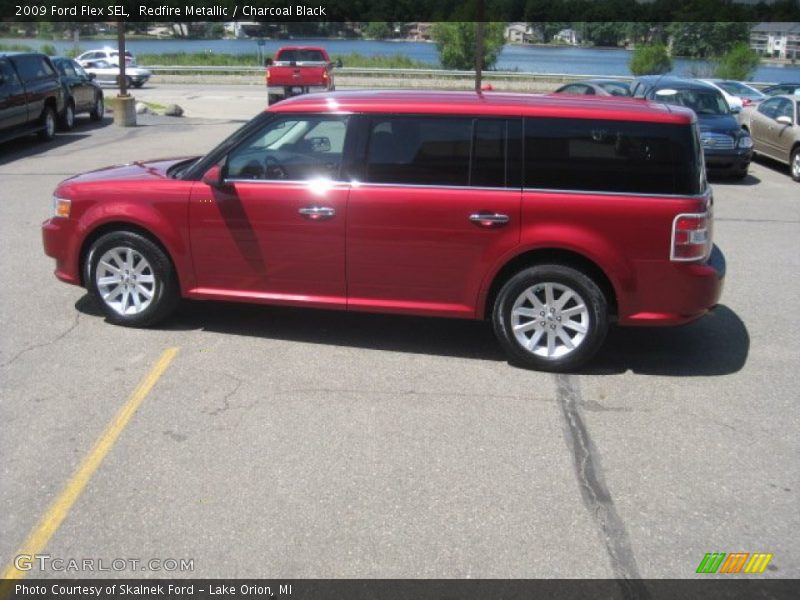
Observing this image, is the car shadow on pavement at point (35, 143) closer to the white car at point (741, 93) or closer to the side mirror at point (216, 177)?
the side mirror at point (216, 177)

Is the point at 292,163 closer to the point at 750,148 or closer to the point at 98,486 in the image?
the point at 98,486

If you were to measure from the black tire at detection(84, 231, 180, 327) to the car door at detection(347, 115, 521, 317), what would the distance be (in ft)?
4.73

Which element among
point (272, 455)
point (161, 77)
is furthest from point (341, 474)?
point (161, 77)

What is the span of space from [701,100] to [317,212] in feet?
40.3

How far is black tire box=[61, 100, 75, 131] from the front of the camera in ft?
64.7

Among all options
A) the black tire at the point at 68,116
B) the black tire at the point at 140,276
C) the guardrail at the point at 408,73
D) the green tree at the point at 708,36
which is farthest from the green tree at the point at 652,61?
the black tire at the point at 140,276

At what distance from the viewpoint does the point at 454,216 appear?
5820 mm

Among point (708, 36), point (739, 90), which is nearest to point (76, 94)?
point (739, 90)

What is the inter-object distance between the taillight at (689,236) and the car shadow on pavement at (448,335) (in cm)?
87

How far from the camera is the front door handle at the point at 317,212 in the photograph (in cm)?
598

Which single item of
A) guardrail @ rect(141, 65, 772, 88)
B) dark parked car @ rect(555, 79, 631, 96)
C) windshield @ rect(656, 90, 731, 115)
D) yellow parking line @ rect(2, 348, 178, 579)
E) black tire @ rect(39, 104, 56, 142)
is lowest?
yellow parking line @ rect(2, 348, 178, 579)

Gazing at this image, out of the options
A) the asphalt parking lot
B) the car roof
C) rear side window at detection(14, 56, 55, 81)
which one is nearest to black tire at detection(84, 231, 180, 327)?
the asphalt parking lot

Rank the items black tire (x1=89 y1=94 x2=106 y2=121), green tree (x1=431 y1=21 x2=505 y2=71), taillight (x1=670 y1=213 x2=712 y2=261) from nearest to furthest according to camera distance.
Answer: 1. taillight (x1=670 y1=213 x2=712 y2=261)
2. black tire (x1=89 y1=94 x2=106 y2=121)
3. green tree (x1=431 y1=21 x2=505 y2=71)

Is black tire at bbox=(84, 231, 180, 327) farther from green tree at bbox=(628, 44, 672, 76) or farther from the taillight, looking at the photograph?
green tree at bbox=(628, 44, 672, 76)
